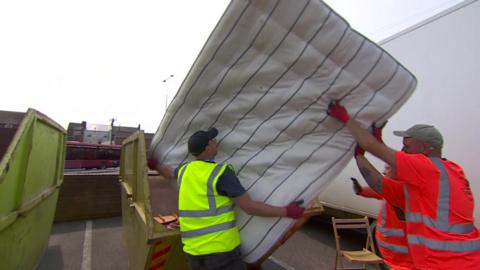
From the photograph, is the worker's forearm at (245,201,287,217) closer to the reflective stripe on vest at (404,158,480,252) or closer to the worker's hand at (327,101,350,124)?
the worker's hand at (327,101,350,124)

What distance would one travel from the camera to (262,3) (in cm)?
146

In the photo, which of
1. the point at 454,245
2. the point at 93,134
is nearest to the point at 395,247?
the point at 454,245

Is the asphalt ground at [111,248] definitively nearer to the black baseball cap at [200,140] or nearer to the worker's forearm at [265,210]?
the worker's forearm at [265,210]

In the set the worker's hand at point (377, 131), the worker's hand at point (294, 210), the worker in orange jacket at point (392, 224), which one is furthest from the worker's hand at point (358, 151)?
the worker's hand at point (294, 210)

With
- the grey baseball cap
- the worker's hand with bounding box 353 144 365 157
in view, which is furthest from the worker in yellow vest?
the grey baseball cap

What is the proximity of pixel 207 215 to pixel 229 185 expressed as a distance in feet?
0.86

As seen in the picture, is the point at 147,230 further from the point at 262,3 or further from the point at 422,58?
the point at 422,58

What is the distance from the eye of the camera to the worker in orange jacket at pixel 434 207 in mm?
1685

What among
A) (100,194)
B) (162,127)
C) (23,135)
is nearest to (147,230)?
(162,127)

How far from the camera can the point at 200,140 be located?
1.98 meters

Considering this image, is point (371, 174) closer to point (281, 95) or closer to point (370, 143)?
point (370, 143)

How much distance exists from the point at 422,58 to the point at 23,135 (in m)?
4.78

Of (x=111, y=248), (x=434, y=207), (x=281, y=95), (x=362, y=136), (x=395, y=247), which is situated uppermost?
(x=281, y=95)

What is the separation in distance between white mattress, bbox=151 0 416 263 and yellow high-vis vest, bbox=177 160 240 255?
0.13 m
